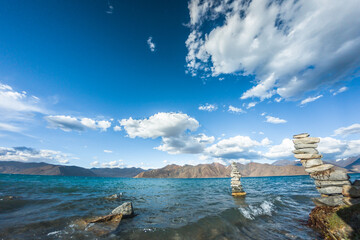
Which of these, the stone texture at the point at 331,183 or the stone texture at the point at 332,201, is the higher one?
the stone texture at the point at 331,183

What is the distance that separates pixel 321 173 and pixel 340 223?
501cm

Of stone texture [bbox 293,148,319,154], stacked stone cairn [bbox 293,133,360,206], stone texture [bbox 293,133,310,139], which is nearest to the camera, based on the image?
stacked stone cairn [bbox 293,133,360,206]

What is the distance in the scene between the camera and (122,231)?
9906mm

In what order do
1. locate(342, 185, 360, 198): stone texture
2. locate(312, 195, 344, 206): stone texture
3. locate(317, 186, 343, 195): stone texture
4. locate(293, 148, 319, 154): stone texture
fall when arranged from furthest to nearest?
locate(293, 148, 319, 154): stone texture
locate(317, 186, 343, 195): stone texture
locate(312, 195, 344, 206): stone texture
locate(342, 185, 360, 198): stone texture

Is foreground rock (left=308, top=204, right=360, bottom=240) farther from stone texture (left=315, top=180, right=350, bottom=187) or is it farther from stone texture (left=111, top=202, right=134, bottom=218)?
stone texture (left=111, top=202, right=134, bottom=218)

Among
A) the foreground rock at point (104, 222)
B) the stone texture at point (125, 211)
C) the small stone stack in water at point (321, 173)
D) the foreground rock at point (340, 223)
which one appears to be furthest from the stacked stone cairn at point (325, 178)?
the foreground rock at point (104, 222)

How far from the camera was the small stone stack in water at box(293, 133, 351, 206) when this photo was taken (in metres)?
10.4

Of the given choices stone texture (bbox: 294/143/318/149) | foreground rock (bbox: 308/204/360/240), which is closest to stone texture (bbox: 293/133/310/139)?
stone texture (bbox: 294/143/318/149)

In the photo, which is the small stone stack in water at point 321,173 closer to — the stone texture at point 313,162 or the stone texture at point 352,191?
the stone texture at point 313,162

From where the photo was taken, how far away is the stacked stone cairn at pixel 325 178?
9.23 m

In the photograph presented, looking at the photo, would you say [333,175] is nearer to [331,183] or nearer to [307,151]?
[331,183]

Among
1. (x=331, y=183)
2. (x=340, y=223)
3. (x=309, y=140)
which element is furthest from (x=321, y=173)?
(x=340, y=223)

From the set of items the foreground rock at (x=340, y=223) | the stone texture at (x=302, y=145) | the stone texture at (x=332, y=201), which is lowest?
the foreground rock at (x=340, y=223)

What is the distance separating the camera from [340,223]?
7.45 m
